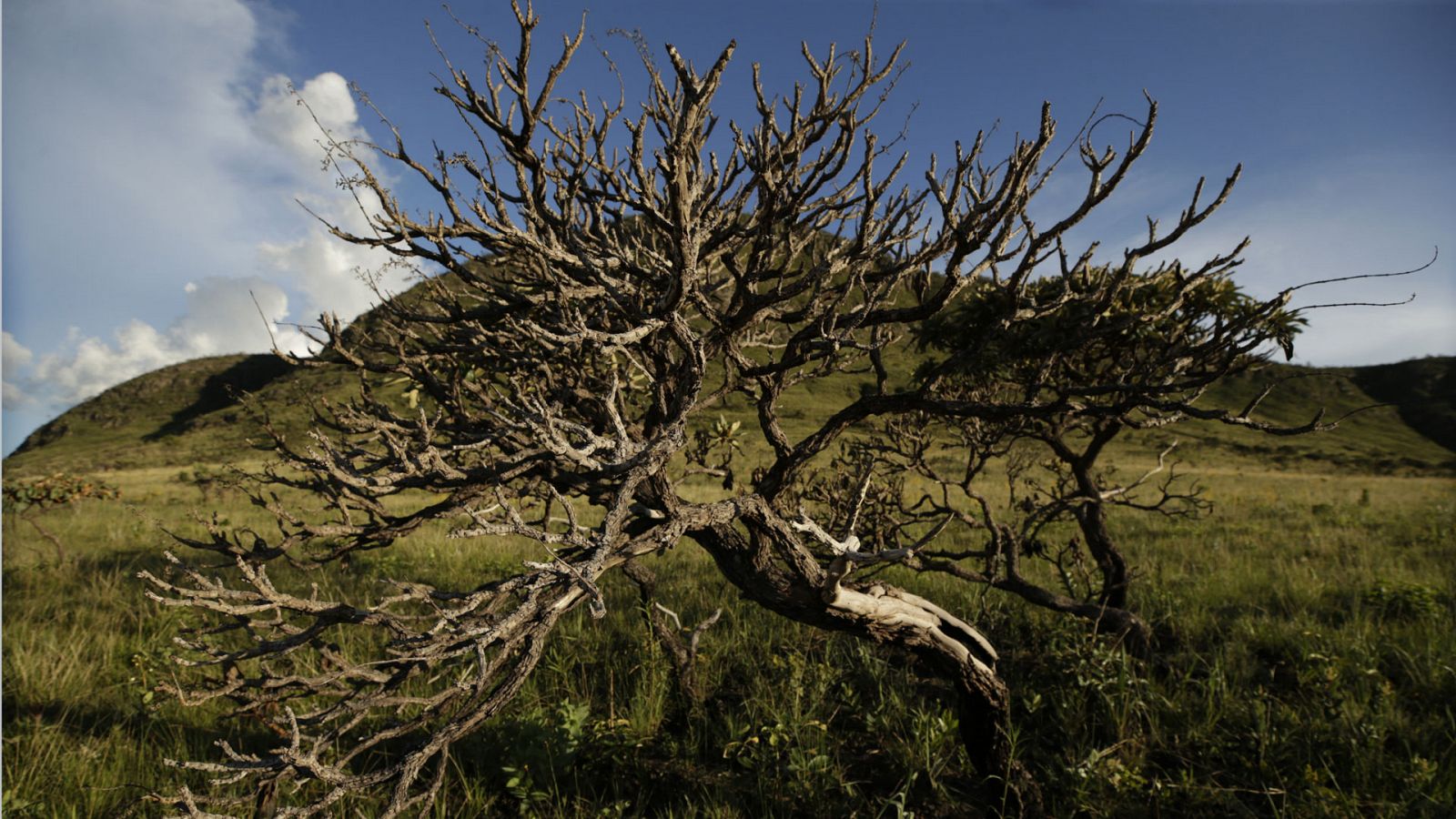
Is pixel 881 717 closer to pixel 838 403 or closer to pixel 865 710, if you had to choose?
pixel 865 710

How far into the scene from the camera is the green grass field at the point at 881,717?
3682 mm

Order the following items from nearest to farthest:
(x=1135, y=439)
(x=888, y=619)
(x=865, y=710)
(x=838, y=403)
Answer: (x=888, y=619), (x=865, y=710), (x=1135, y=439), (x=838, y=403)

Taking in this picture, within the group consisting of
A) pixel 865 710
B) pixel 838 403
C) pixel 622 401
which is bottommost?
pixel 865 710

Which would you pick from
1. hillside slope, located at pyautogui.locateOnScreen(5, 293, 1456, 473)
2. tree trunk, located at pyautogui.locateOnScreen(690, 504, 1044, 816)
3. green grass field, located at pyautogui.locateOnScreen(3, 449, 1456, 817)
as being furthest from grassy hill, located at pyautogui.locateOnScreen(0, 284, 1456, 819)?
hillside slope, located at pyautogui.locateOnScreen(5, 293, 1456, 473)

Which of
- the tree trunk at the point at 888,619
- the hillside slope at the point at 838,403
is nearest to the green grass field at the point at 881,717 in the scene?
the tree trunk at the point at 888,619

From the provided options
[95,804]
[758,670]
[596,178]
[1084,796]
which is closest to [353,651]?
[95,804]

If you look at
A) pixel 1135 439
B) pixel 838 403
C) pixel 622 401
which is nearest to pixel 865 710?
pixel 622 401

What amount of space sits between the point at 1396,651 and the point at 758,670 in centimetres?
503

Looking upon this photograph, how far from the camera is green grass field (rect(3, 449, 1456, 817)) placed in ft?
12.1

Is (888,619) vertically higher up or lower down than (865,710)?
higher up

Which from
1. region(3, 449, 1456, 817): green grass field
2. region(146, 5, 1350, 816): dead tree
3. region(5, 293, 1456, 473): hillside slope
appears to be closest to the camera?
region(146, 5, 1350, 816): dead tree

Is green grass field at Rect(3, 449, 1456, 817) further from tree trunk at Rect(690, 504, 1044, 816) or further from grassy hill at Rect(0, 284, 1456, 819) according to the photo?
tree trunk at Rect(690, 504, 1044, 816)

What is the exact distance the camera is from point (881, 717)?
171 inches

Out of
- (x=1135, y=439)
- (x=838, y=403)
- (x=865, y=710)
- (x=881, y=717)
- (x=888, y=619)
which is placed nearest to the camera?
(x=888, y=619)
